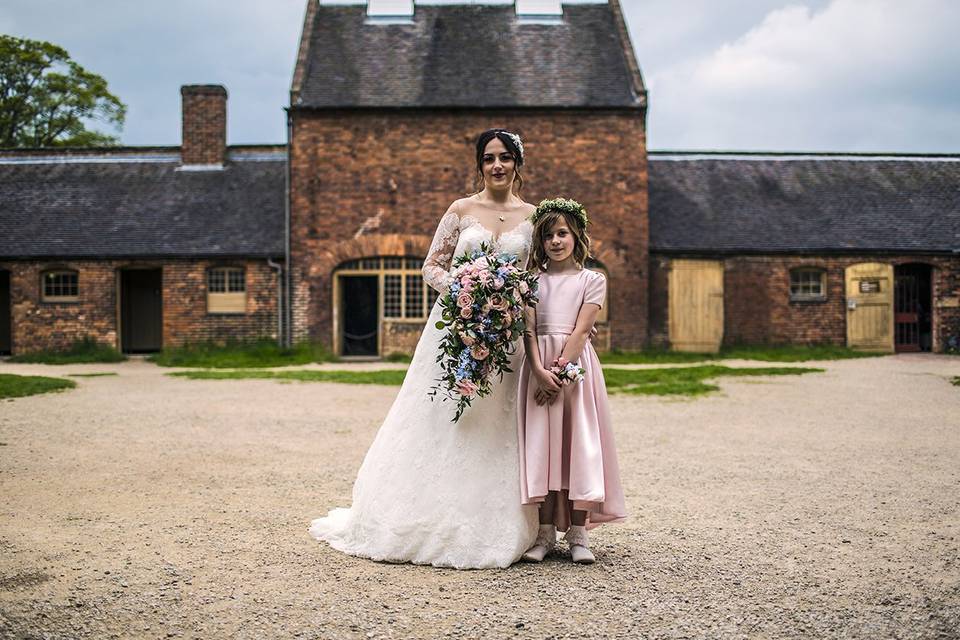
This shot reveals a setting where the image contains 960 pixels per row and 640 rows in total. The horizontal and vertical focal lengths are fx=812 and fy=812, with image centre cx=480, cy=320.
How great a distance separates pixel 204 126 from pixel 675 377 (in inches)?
620

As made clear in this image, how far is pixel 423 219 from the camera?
64.4 feet

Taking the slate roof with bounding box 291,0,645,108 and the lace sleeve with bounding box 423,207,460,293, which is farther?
the slate roof with bounding box 291,0,645,108

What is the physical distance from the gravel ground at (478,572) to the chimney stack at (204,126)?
1546 cm

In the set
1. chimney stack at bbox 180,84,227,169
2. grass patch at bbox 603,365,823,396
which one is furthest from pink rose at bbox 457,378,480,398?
chimney stack at bbox 180,84,227,169

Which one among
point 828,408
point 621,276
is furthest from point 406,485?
point 621,276

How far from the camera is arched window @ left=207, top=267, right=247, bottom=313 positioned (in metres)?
20.5

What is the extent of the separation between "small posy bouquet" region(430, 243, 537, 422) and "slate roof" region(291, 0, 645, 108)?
52.8ft

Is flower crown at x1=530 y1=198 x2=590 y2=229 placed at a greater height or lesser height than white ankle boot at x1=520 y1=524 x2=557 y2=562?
greater

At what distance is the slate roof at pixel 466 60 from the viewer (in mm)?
19641

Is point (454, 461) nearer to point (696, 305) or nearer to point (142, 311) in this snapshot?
point (696, 305)

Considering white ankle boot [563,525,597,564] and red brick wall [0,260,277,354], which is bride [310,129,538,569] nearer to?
white ankle boot [563,525,597,564]

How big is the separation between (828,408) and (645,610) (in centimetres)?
812

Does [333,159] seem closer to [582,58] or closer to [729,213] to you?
[582,58]

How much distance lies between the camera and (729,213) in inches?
862
